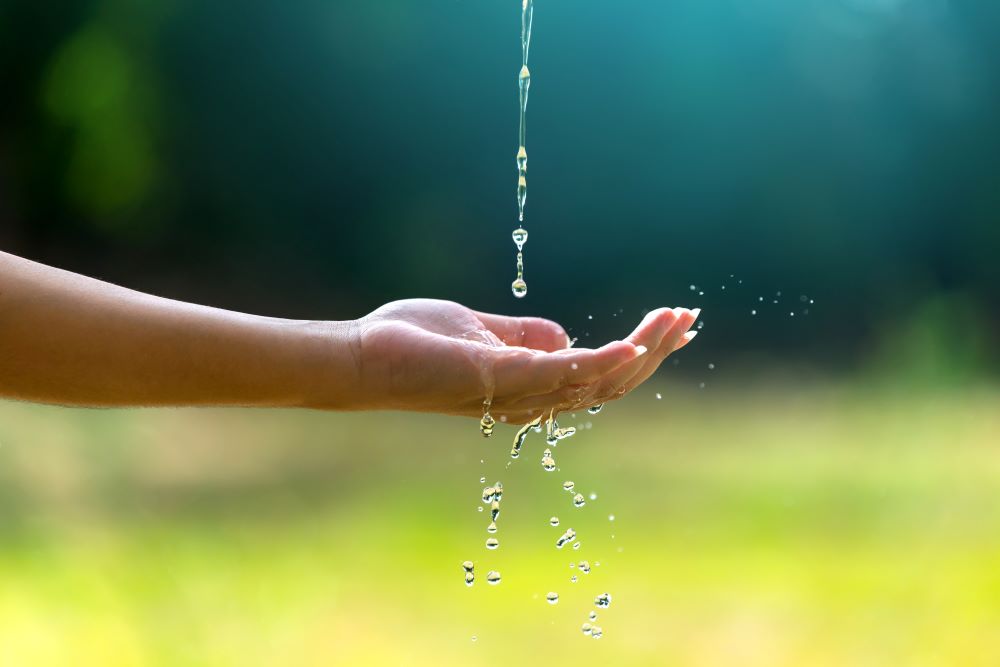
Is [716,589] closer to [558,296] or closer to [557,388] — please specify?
[558,296]

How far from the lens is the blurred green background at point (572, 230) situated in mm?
3959

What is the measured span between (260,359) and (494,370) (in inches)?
9.8

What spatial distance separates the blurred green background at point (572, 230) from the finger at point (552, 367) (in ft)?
8.88

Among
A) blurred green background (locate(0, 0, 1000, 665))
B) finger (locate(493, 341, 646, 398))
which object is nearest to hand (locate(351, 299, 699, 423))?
finger (locate(493, 341, 646, 398))

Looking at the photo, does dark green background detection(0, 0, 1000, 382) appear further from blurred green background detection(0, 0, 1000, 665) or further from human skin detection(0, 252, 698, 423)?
human skin detection(0, 252, 698, 423)

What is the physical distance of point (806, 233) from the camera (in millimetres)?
4566

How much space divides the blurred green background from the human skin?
264 centimetres

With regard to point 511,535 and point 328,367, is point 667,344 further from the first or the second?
point 511,535

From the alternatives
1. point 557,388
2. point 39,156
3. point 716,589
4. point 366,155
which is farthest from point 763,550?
point 39,156

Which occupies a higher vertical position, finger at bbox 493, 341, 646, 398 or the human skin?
the human skin

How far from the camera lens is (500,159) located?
443 cm

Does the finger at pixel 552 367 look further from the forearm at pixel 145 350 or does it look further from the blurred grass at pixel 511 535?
the blurred grass at pixel 511 535

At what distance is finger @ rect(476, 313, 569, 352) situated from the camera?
1.40m

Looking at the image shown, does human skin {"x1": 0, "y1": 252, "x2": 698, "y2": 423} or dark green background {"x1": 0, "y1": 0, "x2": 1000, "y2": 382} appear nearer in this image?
human skin {"x1": 0, "y1": 252, "x2": 698, "y2": 423}
